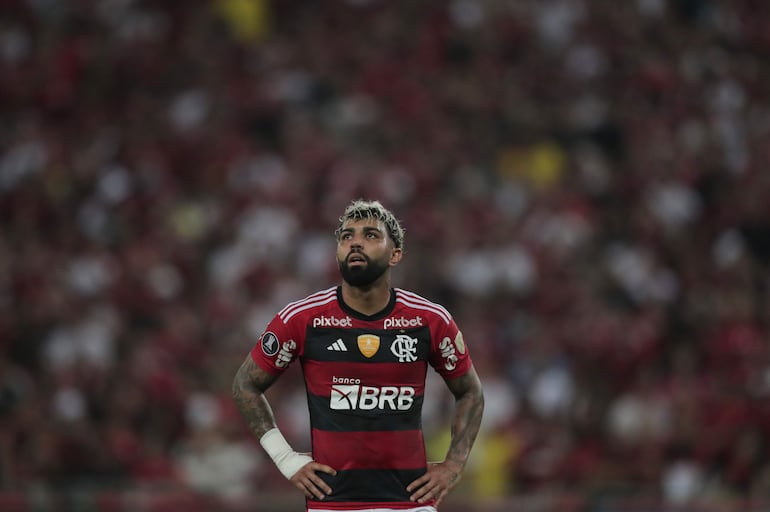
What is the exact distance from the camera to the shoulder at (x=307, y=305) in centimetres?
642

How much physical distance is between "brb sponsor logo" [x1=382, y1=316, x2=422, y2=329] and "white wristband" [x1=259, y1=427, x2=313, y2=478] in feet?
2.42

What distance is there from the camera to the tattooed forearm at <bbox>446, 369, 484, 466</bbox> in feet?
21.5

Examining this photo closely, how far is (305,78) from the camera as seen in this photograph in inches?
686

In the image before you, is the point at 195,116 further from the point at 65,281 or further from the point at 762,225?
the point at 762,225

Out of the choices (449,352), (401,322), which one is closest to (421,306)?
(401,322)

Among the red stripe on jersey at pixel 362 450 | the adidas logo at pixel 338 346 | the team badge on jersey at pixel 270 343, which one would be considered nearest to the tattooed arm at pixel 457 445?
the red stripe on jersey at pixel 362 450

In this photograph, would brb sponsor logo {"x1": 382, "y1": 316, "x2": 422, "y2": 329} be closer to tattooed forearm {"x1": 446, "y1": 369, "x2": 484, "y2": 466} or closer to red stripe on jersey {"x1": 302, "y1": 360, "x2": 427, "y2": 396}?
red stripe on jersey {"x1": 302, "y1": 360, "x2": 427, "y2": 396}

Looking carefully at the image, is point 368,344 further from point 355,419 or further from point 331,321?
point 355,419

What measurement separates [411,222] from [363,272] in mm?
8873

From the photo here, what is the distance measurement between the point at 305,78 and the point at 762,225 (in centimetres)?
635

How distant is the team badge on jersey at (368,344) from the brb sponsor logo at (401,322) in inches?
3.4

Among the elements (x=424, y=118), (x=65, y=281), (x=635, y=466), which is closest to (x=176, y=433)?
(x=65, y=281)

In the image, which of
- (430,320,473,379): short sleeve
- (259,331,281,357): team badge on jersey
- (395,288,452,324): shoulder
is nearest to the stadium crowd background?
(430,320,473,379): short sleeve

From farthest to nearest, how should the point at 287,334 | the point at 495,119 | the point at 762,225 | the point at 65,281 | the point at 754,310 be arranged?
the point at 495,119 < the point at 65,281 < the point at 762,225 < the point at 754,310 < the point at 287,334
